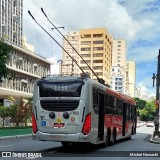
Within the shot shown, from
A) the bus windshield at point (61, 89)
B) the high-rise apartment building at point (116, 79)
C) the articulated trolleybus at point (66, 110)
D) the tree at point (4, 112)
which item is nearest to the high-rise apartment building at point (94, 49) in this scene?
the high-rise apartment building at point (116, 79)

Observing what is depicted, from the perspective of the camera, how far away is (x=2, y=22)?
98.1m

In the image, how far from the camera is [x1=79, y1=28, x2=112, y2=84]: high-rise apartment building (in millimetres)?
119750

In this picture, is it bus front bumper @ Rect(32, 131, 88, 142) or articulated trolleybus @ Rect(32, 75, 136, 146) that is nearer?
bus front bumper @ Rect(32, 131, 88, 142)

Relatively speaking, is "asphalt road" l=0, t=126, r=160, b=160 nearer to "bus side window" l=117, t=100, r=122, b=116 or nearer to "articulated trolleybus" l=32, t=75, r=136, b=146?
"articulated trolleybus" l=32, t=75, r=136, b=146

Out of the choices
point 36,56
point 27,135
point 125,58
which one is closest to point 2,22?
point 36,56

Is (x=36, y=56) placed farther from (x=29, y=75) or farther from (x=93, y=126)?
(x=93, y=126)

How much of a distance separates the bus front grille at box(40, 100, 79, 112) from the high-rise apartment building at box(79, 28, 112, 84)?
319ft

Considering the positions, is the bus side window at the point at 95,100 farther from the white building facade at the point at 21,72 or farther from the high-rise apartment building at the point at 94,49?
the high-rise apartment building at the point at 94,49

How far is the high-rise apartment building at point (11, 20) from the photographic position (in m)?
97.6

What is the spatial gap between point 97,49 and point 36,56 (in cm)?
3220

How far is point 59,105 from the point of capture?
58.0 feet

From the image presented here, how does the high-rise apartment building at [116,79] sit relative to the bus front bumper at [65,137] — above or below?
above

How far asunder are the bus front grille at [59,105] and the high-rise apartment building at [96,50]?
319 feet

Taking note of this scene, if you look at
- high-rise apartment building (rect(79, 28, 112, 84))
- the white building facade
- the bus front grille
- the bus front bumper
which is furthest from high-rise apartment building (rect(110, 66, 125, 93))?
the bus front bumper
